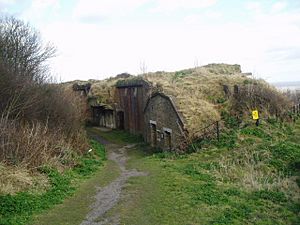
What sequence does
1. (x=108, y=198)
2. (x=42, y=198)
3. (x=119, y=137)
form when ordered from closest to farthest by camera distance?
1. (x=42, y=198)
2. (x=108, y=198)
3. (x=119, y=137)

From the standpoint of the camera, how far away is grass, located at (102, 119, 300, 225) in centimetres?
1024

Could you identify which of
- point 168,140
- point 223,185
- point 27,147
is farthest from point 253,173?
point 27,147

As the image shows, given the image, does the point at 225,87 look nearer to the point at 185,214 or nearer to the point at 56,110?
the point at 56,110

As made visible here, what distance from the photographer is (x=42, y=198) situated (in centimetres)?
1171

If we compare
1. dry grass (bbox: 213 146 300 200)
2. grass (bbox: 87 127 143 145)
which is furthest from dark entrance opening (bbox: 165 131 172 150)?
grass (bbox: 87 127 143 145)

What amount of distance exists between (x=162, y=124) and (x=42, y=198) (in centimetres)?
1188

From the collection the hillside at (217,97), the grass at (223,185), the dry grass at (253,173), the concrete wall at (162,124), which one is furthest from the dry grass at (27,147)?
the hillside at (217,97)

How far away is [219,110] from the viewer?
21875 millimetres

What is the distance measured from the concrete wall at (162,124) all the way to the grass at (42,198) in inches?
224

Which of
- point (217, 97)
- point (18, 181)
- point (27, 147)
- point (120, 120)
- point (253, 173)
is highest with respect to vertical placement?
point (217, 97)

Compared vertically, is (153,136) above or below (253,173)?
above

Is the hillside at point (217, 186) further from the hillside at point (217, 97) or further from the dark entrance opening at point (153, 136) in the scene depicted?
the dark entrance opening at point (153, 136)

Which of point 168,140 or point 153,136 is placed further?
point 153,136

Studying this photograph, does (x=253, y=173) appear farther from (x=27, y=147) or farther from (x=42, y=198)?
(x=27, y=147)
